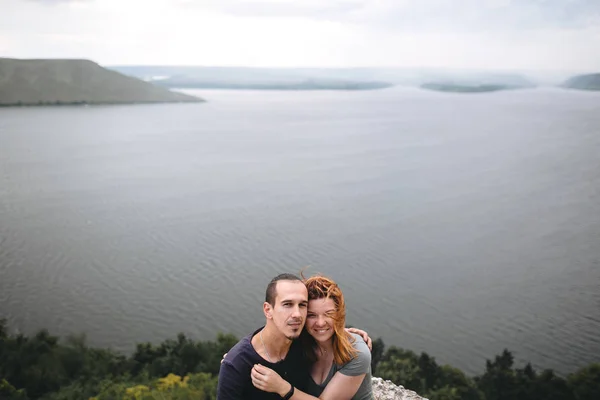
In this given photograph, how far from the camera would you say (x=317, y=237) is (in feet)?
94.2

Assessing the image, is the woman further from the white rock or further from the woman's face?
the white rock

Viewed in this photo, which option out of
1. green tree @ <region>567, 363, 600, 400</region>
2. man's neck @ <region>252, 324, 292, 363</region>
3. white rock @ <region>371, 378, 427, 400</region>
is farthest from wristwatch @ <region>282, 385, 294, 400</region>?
green tree @ <region>567, 363, 600, 400</region>

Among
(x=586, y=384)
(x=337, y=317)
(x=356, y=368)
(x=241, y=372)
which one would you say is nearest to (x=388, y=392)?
(x=356, y=368)

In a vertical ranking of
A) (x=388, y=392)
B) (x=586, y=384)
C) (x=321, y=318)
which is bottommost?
(x=586, y=384)

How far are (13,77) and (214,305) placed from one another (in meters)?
85.3

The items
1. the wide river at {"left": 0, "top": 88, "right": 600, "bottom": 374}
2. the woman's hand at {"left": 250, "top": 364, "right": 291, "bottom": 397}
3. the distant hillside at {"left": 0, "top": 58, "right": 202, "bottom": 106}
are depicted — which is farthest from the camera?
the distant hillside at {"left": 0, "top": 58, "right": 202, "bottom": 106}

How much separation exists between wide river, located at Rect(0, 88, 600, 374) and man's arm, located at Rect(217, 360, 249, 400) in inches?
693

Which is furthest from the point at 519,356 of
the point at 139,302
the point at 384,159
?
the point at 384,159

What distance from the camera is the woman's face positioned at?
255cm

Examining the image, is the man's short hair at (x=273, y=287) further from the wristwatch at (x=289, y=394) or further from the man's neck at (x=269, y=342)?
the wristwatch at (x=289, y=394)

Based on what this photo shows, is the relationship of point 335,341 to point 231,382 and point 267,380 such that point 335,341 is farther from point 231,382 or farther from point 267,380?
point 231,382

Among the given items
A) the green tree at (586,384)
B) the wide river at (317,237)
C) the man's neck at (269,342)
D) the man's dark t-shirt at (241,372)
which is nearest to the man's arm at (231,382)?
the man's dark t-shirt at (241,372)

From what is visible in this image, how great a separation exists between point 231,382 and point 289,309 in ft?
1.34

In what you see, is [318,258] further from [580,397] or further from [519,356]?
[580,397]
